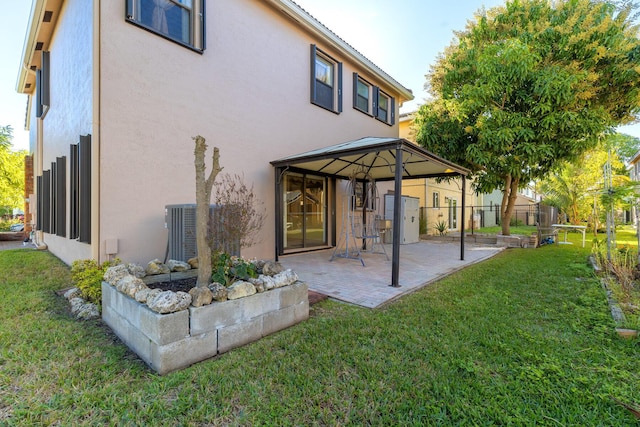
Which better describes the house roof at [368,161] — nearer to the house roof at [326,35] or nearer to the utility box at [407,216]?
the utility box at [407,216]

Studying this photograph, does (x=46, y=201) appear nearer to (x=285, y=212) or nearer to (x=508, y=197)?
(x=285, y=212)

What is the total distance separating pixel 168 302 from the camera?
2.49 meters

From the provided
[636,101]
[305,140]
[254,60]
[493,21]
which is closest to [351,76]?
[305,140]

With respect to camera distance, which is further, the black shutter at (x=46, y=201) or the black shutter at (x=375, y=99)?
the black shutter at (x=375, y=99)

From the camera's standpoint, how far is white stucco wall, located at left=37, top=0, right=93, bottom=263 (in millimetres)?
4945

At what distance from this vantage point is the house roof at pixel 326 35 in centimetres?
717

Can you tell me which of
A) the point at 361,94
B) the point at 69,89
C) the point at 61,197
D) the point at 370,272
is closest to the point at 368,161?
the point at 370,272

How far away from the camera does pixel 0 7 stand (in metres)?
8.34

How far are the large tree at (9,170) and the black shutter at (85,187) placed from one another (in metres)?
17.2

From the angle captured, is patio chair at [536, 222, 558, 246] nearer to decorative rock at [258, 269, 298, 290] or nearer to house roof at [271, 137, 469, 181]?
house roof at [271, 137, 469, 181]

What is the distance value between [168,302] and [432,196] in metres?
14.3

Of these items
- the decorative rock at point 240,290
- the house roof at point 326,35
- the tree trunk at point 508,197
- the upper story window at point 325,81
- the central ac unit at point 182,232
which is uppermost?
the house roof at point 326,35

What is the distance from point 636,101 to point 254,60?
10.3m

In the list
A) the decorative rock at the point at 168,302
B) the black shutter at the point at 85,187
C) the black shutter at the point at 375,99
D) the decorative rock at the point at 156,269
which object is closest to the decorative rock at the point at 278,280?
the decorative rock at the point at 168,302
